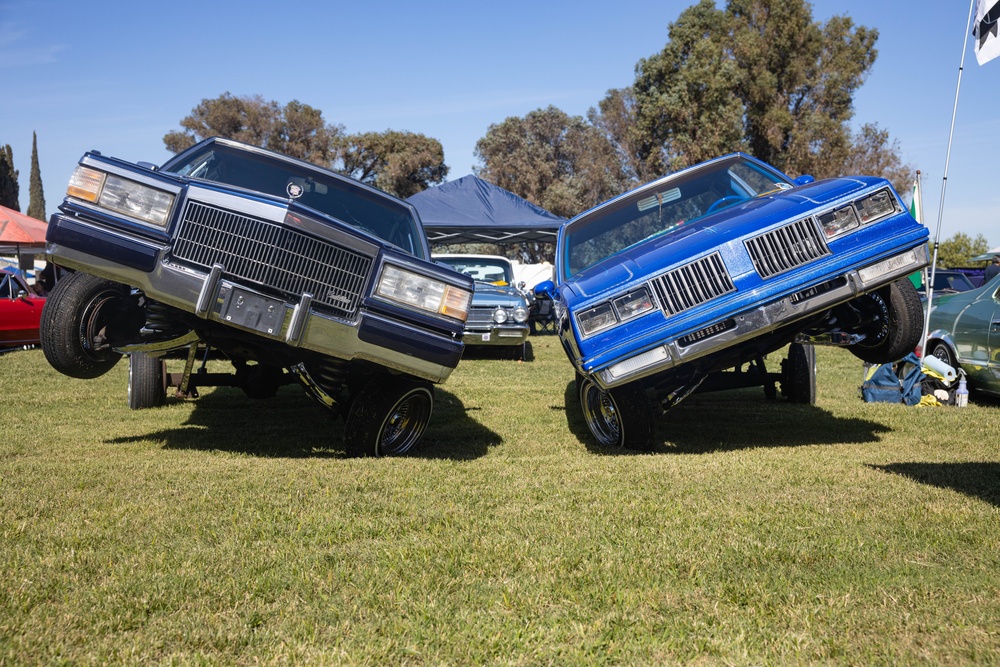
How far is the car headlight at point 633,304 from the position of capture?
5621mm

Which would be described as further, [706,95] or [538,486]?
[706,95]

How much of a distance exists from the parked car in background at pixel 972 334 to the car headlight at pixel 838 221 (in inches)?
133

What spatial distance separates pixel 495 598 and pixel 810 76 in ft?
115

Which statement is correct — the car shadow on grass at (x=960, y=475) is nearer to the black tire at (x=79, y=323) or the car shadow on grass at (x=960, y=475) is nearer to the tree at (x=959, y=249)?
the black tire at (x=79, y=323)

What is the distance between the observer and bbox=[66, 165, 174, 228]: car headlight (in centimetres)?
488

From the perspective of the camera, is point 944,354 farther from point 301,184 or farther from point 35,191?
point 35,191

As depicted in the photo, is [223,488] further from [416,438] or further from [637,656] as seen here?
[637,656]

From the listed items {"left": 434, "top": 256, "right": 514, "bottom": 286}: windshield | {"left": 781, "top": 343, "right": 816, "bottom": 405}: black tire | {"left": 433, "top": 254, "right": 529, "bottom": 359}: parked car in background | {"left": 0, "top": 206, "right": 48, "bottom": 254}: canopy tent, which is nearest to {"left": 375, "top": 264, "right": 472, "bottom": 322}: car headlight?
{"left": 781, "top": 343, "right": 816, "bottom": 405}: black tire

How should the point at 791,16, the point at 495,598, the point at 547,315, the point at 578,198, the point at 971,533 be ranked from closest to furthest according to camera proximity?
the point at 495,598
the point at 971,533
the point at 547,315
the point at 791,16
the point at 578,198

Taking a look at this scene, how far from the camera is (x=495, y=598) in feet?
10.1

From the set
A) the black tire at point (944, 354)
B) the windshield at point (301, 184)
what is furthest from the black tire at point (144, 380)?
the black tire at point (944, 354)

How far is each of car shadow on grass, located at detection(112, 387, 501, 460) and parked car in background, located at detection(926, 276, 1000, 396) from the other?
4801 mm

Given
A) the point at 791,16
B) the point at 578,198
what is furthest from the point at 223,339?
the point at 578,198

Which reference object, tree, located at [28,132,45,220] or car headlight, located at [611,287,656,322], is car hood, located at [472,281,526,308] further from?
tree, located at [28,132,45,220]
